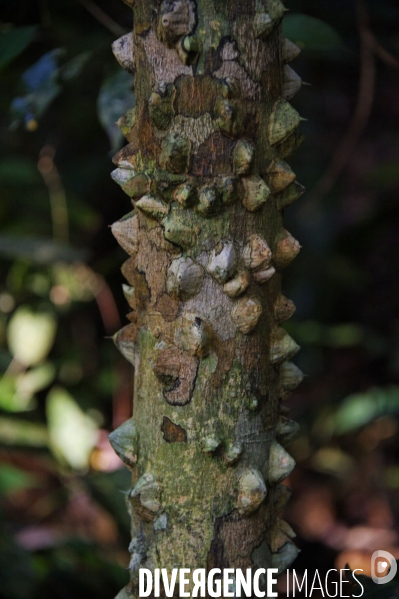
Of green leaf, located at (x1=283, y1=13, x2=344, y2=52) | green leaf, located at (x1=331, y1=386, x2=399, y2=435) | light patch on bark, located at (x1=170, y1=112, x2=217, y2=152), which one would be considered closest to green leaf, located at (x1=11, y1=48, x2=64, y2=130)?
green leaf, located at (x1=283, y1=13, x2=344, y2=52)

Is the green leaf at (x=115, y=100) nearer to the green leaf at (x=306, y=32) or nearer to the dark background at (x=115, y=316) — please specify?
the green leaf at (x=306, y=32)

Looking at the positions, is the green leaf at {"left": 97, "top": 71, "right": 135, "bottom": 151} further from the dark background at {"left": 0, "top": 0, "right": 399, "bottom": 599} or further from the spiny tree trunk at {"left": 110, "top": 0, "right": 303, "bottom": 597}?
the dark background at {"left": 0, "top": 0, "right": 399, "bottom": 599}

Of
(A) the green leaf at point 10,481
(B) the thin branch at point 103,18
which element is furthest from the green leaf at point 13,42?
(A) the green leaf at point 10,481

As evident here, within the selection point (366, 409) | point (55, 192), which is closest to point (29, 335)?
point (55, 192)

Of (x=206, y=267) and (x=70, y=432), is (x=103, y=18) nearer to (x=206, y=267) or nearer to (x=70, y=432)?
(x=206, y=267)

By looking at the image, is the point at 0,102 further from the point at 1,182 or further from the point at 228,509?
the point at 228,509

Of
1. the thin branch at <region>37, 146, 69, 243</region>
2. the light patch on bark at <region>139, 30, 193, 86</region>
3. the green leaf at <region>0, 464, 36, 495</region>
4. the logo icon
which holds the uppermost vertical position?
the thin branch at <region>37, 146, 69, 243</region>

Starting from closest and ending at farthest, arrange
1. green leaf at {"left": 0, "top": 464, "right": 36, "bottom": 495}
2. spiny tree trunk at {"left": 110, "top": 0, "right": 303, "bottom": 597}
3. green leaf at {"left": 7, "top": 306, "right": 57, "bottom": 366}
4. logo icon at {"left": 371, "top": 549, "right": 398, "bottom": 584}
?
spiny tree trunk at {"left": 110, "top": 0, "right": 303, "bottom": 597}, logo icon at {"left": 371, "top": 549, "right": 398, "bottom": 584}, green leaf at {"left": 0, "top": 464, "right": 36, "bottom": 495}, green leaf at {"left": 7, "top": 306, "right": 57, "bottom": 366}
